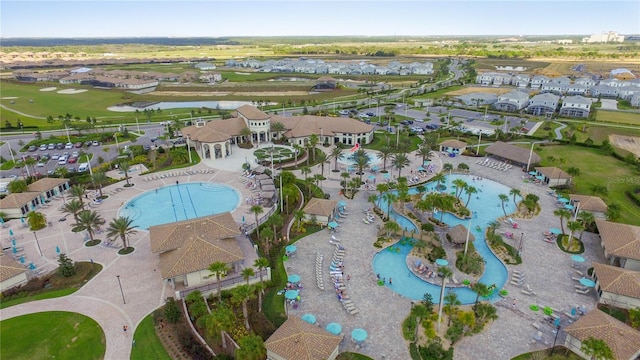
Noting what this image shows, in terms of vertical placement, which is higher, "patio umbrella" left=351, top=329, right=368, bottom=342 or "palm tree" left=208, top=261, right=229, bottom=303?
"palm tree" left=208, top=261, right=229, bottom=303

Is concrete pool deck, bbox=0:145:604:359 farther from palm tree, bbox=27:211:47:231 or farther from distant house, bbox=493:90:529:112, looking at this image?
distant house, bbox=493:90:529:112

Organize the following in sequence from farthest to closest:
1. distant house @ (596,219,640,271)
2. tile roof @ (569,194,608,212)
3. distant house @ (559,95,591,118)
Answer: distant house @ (559,95,591,118) < tile roof @ (569,194,608,212) < distant house @ (596,219,640,271)

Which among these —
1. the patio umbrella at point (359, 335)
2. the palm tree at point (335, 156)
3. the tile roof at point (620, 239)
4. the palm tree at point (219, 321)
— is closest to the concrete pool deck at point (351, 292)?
the patio umbrella at point (359, 335)

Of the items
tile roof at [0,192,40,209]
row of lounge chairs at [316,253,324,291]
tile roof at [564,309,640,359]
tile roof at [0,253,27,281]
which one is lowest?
row of lounge chairs at [316,253,324,291]

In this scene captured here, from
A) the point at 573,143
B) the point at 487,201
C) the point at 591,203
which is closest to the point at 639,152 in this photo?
the point at 573,143

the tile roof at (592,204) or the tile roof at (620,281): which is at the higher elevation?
the tile roof at (592,204)

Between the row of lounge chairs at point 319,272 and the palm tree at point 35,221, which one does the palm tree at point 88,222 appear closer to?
the palm tree at point 35,221

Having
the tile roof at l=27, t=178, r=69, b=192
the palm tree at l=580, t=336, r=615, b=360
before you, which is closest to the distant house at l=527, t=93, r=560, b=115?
the palm tree at l=580, t=336, r=615, b=360
